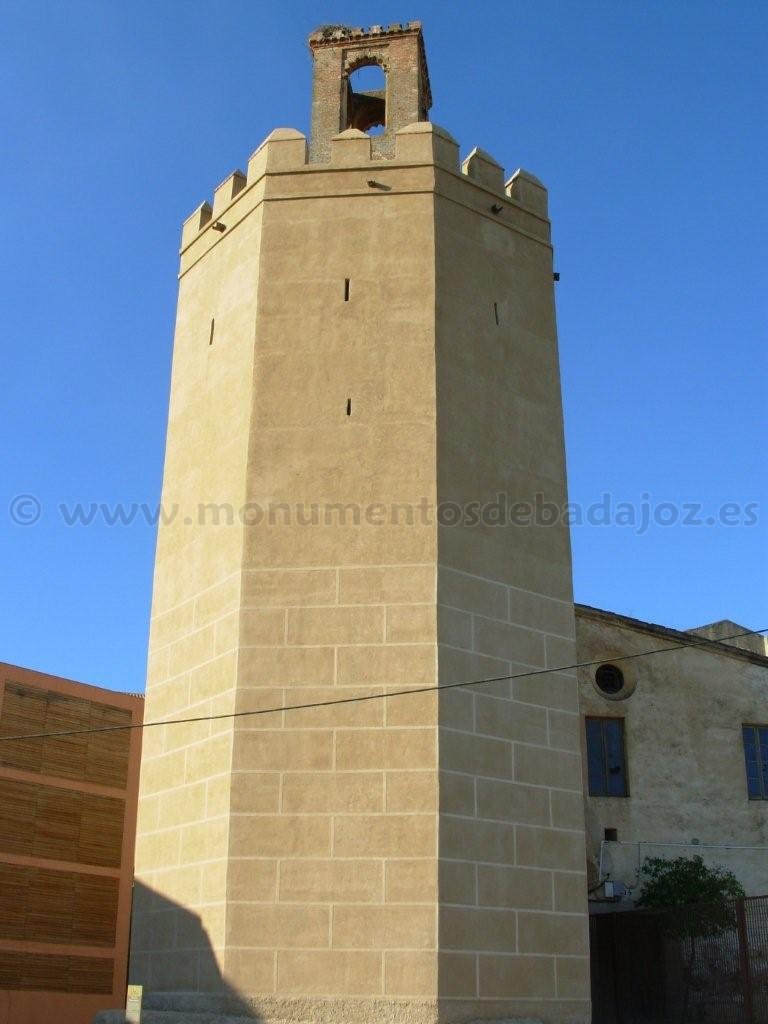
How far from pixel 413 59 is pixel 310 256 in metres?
4.41

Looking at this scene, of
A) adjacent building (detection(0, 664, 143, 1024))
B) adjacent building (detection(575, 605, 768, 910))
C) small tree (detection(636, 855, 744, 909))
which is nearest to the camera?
small tree (detection(636, 855, 744, 909))

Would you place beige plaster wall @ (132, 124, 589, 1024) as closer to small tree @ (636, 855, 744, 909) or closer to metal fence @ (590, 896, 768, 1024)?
metal fence @ (590, 896, 768, 1024)

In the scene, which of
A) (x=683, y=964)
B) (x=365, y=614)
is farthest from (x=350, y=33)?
(x=683, y=964)

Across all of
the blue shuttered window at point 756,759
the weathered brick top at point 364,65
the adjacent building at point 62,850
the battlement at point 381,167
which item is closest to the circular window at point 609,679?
the blue shuttered window at point 756,759

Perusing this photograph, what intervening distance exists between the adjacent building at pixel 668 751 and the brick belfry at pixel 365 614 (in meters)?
3.79

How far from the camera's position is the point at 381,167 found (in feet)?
48.6

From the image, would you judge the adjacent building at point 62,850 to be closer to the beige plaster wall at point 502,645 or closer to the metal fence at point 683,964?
the beige plaster wall at point 502,645

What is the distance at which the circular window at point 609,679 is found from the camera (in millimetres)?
17266

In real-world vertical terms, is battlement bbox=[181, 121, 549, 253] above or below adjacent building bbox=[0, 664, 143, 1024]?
above

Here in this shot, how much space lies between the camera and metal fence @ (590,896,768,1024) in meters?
13.7

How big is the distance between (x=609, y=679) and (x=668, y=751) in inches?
51.7

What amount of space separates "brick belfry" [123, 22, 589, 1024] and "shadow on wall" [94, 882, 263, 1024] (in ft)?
0.12

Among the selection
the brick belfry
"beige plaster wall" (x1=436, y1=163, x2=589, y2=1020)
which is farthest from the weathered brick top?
"beige plaster wall" (x1=436, y1=163, x2=589, y2=1020)

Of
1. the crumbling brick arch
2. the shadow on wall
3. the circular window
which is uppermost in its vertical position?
the crumbling brick arch
